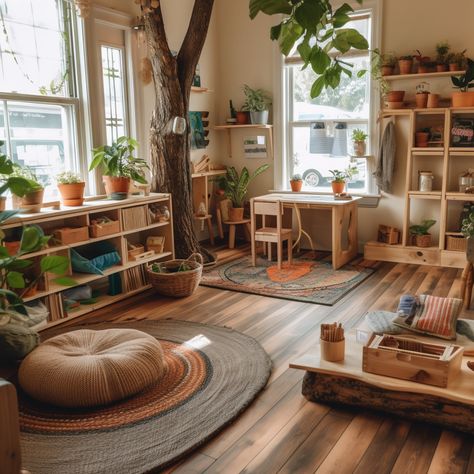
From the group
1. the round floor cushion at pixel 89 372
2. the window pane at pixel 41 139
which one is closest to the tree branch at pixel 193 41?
the window pane at pixel 41 139

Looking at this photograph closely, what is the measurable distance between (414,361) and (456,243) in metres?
3.10

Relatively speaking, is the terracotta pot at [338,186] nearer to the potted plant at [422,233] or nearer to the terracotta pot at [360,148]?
the terracotta pot at [360,148]

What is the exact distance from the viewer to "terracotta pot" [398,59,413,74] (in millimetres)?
5087

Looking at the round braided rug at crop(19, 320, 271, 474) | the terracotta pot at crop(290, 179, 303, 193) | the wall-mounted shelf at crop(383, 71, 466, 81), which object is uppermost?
the wall-mounted shelf at crop(383, 71, 466, 81)

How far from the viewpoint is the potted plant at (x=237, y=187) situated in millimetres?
6027

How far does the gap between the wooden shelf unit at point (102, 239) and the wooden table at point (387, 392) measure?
6.16ft

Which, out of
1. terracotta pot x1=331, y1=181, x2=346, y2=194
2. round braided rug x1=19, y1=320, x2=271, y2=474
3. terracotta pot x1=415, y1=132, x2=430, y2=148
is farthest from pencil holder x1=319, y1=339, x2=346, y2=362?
terracotta pot x1=415, y1=132, x2=430, y2=148

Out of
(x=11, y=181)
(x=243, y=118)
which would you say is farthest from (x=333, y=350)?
(x=243, y=118)

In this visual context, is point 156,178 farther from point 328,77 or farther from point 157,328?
point 328,77

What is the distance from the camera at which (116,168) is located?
4.28 metres

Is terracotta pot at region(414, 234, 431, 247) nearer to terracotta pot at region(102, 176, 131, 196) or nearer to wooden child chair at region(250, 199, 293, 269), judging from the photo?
wooden child chair at region(250, 199, 293, 269)

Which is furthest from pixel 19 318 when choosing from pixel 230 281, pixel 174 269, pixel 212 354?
pixel 230 281

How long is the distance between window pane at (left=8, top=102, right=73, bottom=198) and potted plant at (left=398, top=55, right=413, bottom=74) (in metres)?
3.19

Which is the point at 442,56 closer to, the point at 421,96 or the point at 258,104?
the point at 421,96
